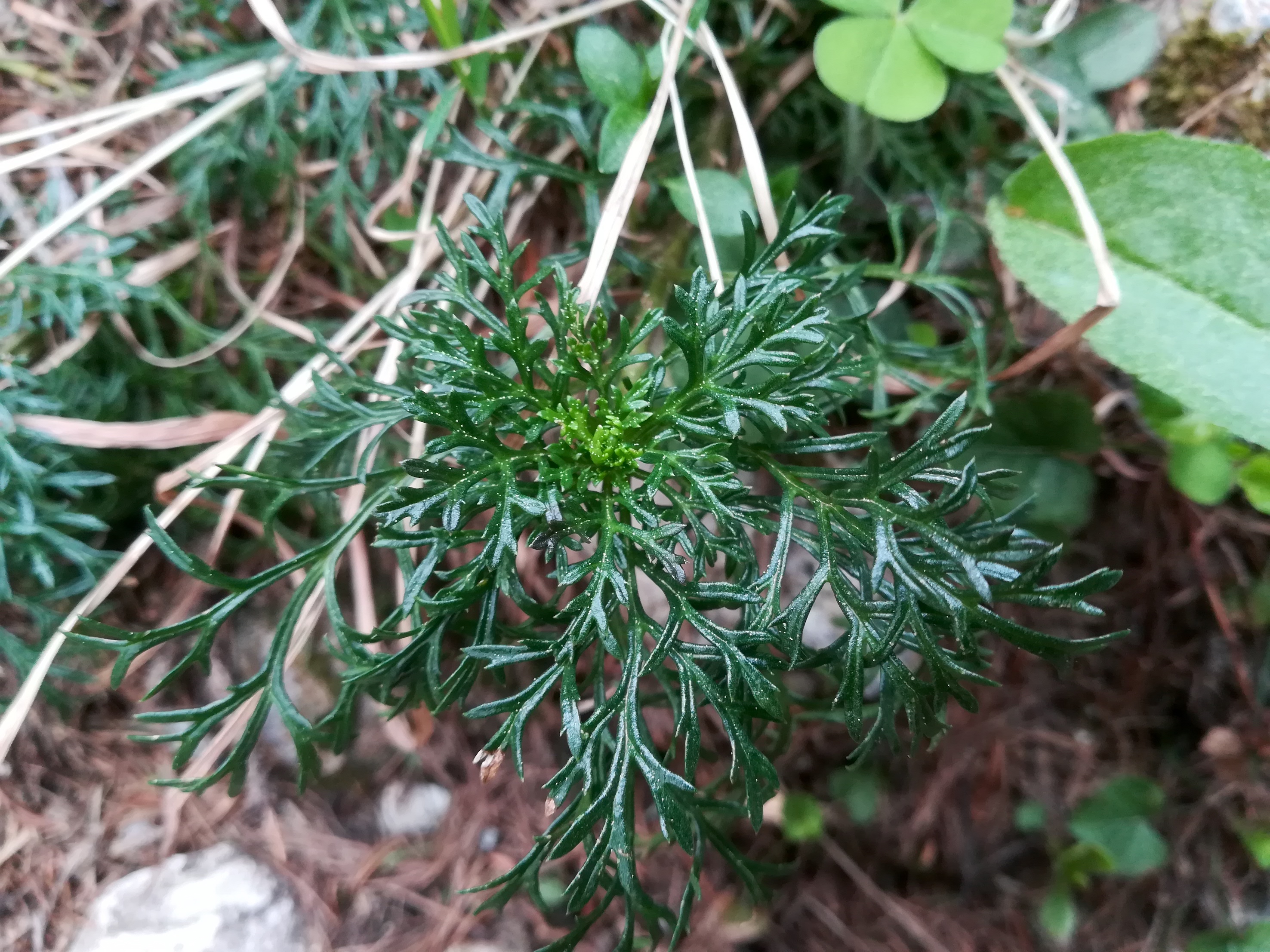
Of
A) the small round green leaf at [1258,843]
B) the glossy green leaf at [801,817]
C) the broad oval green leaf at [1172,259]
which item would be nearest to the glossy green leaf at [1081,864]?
the small round green leaf at [1258,843]

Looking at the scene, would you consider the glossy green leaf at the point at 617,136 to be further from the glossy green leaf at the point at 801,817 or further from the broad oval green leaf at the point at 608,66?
the glossy green leaf at the point at 801,817

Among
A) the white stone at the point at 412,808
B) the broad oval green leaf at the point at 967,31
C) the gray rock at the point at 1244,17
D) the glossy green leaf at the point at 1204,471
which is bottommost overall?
the white stone at the point at 412,808

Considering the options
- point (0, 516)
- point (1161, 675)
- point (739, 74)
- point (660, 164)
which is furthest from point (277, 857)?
A: point (1161, 675)

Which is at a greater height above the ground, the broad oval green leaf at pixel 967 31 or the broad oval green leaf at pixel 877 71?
the broad oval green leaf at pixel 967 31

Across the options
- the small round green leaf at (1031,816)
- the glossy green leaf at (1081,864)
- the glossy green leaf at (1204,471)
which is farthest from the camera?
the small round green leaf at (1031,816)

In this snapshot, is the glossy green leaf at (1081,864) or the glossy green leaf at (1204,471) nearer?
the glossy green leaf at (1204,471)

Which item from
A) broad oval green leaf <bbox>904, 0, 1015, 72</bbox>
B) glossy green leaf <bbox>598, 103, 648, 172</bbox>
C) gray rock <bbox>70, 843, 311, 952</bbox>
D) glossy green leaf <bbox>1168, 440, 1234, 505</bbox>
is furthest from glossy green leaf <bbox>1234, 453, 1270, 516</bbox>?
gray rock <bbox>70, 843, 311, 952</bbox>

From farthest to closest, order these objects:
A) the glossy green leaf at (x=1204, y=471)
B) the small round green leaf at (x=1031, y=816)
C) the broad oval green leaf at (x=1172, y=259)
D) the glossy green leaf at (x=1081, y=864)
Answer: the small round green leaf at (x=1031, y=816) → the glossy green leaf at (x=1081, y=864) → the glossy green leaf at (x=1204, y=471) → the broad oval green leaf at (x=1172, y=259)

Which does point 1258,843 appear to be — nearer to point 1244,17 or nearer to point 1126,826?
point 1126,826
